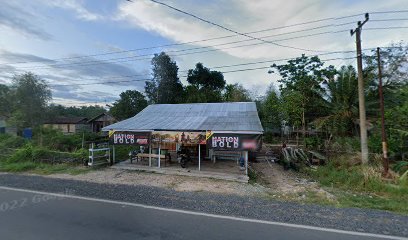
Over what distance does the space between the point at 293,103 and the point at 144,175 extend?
542 inches

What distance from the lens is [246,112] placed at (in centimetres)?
1502

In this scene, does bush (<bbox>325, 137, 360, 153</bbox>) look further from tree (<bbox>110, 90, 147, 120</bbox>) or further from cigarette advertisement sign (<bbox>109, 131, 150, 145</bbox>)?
tree (<bbox>110, 90, 147, 120</bbox>)

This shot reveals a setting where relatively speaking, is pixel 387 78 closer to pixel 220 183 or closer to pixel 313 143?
pixel 313 143

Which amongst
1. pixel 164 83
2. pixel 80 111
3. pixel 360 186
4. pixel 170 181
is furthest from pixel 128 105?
pixel 80 111

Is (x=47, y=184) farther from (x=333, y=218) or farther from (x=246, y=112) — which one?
(x=246, y=112)

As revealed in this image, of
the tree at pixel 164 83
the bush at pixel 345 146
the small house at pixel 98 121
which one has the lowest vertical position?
the bush at pixel 345 146

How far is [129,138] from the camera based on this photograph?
511 inches

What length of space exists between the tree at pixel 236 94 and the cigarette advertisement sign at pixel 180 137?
73.9ft

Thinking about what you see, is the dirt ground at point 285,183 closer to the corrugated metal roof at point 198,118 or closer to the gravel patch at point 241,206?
Answer: the gravel patch at point 241,206

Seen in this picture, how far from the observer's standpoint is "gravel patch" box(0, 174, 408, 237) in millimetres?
5457

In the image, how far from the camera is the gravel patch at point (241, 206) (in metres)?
5.46

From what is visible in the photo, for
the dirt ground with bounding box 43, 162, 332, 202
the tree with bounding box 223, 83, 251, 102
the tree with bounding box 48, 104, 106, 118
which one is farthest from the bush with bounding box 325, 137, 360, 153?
the tree with bounding box 48, 104, 106, 118

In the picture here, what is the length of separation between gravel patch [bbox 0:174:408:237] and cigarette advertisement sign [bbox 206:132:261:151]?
3198 millimetres

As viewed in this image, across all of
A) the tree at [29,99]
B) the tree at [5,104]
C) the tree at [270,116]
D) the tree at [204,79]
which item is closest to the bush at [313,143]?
the tree at [270,116]
